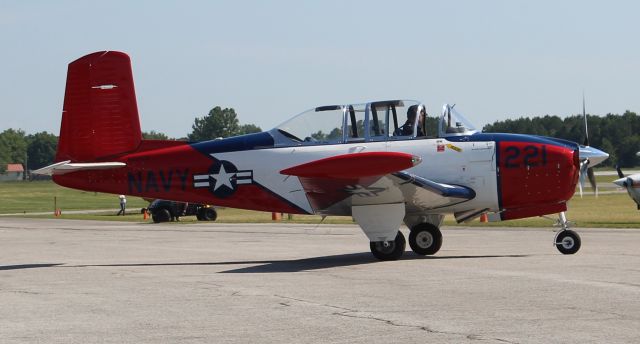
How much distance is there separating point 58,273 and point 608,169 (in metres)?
118

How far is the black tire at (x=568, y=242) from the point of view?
56.0 feet

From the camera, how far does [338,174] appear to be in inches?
595

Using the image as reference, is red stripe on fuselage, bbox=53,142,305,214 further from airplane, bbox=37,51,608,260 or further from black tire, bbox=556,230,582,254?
black tire, bbox=556,230,582,254

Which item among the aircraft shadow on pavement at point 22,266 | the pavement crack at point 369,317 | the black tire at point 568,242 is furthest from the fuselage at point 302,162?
the pavement crack at point 369,317

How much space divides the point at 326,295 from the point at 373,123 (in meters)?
5.84

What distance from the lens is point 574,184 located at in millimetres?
16578

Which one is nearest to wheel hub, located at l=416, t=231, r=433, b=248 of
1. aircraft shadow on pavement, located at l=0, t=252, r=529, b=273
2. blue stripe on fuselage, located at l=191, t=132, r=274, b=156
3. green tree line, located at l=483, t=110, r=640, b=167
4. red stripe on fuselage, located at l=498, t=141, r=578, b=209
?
aircraft shadow on pavement, located at l=0, t=252, r=529, b=273

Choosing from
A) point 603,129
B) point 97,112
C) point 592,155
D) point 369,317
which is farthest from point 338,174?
point 603,129

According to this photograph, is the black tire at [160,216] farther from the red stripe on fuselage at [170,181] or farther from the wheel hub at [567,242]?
the wheel hub at [567,242]

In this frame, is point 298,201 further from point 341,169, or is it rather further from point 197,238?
point 197,238

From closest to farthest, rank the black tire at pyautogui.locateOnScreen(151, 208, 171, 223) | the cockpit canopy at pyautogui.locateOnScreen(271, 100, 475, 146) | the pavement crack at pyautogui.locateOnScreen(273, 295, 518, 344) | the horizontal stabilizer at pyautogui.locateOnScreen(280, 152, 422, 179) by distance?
the pavement crack at pyautogui.locateOnScreen(273, 295, 518, 344) → the horizontal stabilizer at pyautogui.locateOnScreen(280, 152, 422, 179) → the cockpit canopy at pyautogui.locateOnScreen(271, 100, 475, 146) → the black tire at pyautogui.locateOnScreen(151, 208, 171, 223)

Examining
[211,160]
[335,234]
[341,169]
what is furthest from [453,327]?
[335,234]

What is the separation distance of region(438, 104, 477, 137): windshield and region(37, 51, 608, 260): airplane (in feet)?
0.06

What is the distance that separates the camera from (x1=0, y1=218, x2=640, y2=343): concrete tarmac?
28.6ft
